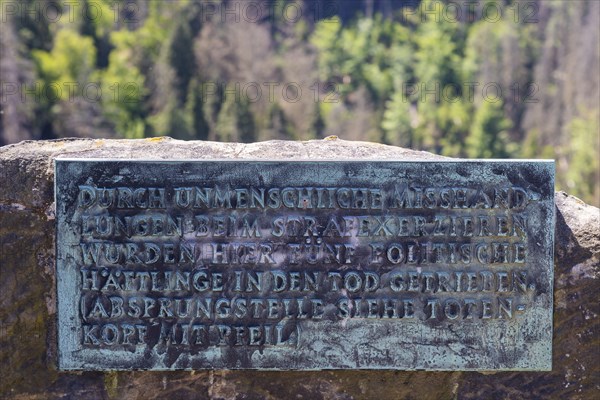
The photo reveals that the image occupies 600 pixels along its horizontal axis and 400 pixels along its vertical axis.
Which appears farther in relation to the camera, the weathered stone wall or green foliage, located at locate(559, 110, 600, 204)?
green foliage, located at locate(559, 110, 600, 204)

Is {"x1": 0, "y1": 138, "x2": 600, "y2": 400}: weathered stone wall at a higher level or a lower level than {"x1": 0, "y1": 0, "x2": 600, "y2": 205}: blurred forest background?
lower

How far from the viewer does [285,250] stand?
4770 mm

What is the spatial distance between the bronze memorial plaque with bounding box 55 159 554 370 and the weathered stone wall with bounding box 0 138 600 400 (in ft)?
0.65

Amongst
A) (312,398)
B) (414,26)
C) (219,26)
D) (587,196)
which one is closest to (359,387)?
(312,398)

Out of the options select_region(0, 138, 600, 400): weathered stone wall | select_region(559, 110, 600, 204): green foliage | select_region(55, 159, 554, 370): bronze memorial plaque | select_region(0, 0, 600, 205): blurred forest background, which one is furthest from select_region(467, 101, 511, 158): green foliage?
select_region(55, 159, 554, 370): bronze memorial plaque

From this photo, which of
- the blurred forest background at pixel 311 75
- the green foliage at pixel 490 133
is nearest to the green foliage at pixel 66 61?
the blurred forest background at pixel 311 75

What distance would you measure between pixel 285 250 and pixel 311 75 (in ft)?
148

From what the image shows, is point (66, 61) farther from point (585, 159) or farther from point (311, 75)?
point (585, 159)

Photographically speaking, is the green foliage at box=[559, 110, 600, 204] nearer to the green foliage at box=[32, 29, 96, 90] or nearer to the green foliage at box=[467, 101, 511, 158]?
the green foliage at box=[467, 101, 511, 158]

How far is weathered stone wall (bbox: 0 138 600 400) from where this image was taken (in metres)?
4.92

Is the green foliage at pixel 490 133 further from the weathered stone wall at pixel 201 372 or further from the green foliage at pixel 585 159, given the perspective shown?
the weathered stone wall at pixel 201 372

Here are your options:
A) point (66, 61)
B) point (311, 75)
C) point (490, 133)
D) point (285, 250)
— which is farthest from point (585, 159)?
point (285, 250)

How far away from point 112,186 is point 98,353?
888 millimetres

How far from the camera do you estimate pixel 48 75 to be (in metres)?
34.9
